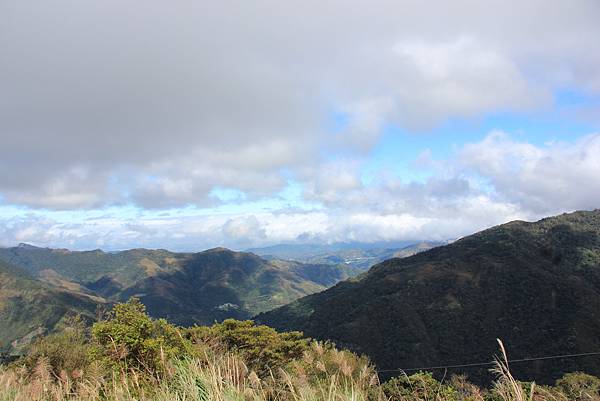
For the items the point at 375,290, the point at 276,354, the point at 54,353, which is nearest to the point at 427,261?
the point at 375,290

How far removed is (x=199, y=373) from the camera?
4984 mm

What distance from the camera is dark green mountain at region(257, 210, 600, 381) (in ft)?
360

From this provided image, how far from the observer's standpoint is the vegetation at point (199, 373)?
4.24 m

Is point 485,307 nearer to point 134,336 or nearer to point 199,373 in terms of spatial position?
point 134,336

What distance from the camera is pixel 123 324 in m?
14.1

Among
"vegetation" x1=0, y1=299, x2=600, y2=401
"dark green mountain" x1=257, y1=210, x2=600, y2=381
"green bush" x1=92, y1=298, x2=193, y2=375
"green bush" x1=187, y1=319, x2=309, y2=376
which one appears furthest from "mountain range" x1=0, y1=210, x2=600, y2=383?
"green bush" x1=92, y1=298, x2=193, y2=375

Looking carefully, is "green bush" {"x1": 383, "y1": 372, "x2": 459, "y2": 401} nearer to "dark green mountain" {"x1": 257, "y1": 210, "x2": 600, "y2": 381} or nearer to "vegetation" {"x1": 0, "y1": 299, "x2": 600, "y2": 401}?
"vegetation" {"x1": 0, "y1": 299, "x2": 600, "y2": 401}

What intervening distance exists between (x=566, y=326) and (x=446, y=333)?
31.0 m

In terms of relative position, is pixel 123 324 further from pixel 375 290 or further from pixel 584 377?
pixel 375 290

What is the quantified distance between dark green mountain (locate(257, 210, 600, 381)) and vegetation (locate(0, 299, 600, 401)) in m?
76.4

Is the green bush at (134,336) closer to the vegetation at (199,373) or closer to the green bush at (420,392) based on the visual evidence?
the vegetation at (199,373)

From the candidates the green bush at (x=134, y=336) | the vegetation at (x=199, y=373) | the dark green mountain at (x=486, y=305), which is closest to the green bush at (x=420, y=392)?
the vegetation at (x=199, y=373)

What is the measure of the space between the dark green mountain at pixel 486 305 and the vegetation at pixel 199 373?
76.4m

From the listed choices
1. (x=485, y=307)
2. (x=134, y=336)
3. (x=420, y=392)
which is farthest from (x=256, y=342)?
(x=485, y=307)
